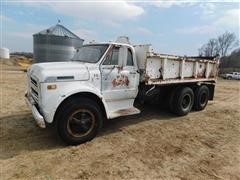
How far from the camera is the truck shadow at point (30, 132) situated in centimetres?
463

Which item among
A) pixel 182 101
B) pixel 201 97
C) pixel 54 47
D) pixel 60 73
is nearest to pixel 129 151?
pixel 60 73

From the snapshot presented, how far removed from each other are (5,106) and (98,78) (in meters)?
4.57

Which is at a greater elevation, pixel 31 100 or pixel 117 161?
pixel 31 100

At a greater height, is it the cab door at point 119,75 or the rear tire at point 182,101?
the cab door at point 119,75

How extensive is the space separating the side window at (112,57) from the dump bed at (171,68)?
2.82 ft

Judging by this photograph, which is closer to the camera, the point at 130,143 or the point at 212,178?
the point at 212,178

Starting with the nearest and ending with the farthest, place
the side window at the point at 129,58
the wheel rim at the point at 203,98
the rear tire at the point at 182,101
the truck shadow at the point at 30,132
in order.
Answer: the truck shadow at the point at 30,132 → the side window at the point at 129,58 → the rear tire at the point at 182,101 → the wheel rim at the point at 203,98

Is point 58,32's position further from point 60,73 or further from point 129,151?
point 129,151

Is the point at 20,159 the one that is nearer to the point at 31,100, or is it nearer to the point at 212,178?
the point at 31,100

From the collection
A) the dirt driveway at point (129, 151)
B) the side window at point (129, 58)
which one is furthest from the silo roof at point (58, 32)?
the side window at point (129, 58)

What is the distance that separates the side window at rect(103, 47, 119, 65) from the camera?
539cm

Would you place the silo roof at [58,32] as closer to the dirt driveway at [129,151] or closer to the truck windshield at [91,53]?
the dirt driveway at [129,151]

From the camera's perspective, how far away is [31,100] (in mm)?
5359

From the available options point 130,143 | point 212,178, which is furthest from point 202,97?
point 212,178
